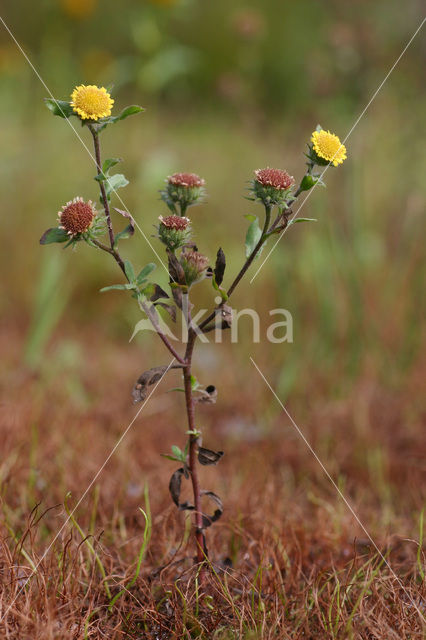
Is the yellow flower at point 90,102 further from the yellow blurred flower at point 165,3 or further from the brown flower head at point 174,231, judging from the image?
the yellow blurred flower at point 165,3

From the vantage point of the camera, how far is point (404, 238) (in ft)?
7.80

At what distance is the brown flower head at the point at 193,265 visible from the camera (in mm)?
902

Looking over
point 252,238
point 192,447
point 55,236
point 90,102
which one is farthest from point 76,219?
point 192,447

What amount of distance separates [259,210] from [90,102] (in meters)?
2.52

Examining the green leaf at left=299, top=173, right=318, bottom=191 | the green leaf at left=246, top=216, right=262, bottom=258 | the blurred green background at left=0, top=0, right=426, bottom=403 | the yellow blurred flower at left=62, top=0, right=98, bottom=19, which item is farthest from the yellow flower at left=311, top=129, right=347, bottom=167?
the yellow blurred flower at left=62, top=0, right=98, bottom=19

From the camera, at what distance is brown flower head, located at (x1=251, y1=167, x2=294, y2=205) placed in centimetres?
88

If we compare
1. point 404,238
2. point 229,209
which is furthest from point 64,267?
point 404,238

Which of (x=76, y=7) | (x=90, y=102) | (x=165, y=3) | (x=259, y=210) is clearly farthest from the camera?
(x=76, y=7)

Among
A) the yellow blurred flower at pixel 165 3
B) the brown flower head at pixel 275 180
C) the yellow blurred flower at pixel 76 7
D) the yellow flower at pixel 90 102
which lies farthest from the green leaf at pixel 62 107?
the yellow blurred flower at pixel 76 7

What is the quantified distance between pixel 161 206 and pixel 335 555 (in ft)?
6.10

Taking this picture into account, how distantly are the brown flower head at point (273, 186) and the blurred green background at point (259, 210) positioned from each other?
3.13ft

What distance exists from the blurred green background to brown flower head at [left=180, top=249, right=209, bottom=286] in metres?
0.96

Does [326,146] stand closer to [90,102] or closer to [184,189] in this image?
[184,189]

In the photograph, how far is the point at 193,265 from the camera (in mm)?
904
